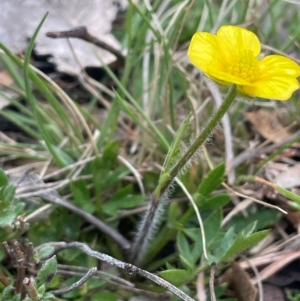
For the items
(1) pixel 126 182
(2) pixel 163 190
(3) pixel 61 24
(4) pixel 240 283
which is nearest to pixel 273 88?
(2) pixel 163 190

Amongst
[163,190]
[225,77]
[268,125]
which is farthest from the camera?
[268,125]

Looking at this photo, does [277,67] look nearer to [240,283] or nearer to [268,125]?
[240,283]

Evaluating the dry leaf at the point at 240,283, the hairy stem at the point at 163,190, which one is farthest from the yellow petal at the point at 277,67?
the dry leaf at the point at 240,283

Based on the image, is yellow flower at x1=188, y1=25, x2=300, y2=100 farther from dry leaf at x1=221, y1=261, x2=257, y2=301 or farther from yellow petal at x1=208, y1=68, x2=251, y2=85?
dry leaf at x1=221, y1=261, x2=257, y2=301

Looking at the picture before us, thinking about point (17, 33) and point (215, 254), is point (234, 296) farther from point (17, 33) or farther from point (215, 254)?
point (17, 33)

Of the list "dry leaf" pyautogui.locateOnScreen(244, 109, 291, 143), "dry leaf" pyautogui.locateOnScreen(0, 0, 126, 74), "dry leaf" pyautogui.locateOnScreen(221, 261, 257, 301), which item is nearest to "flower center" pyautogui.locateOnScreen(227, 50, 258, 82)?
"dry leaf" pyautogui.locateOnScreen(221, 261, 257, 301)

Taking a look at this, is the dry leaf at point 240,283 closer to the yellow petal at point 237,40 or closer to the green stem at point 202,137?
the green stem at point 202,137

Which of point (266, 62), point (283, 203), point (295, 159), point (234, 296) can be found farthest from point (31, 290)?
point (295, 159)
